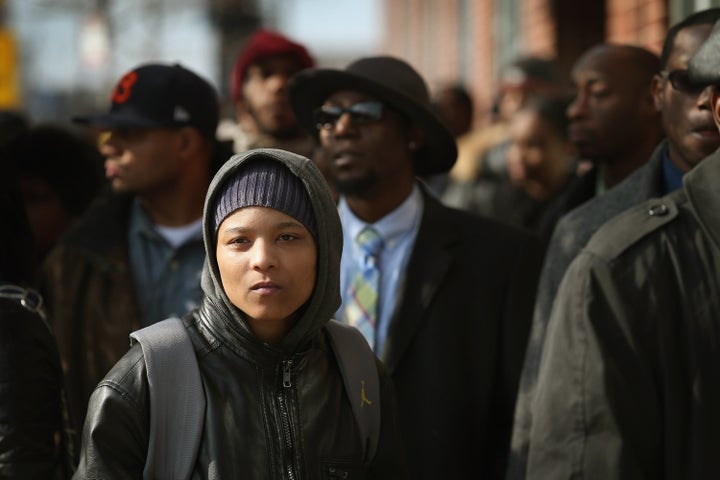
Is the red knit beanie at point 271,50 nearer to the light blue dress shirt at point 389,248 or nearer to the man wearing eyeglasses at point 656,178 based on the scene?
the light blue dress shirt at point 389,248

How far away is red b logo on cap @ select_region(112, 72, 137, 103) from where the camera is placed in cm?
542

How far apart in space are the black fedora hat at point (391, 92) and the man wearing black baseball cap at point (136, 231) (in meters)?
0.53

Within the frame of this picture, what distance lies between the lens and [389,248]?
16.5 ft

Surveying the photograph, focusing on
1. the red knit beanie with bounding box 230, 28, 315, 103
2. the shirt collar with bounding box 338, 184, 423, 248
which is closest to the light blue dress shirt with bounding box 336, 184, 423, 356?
the shirt collar with bounding box 338, 184, 423, 248

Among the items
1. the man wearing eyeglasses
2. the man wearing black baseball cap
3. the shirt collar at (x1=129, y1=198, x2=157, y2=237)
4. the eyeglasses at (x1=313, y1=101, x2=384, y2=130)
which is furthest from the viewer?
the shirt collar at (x1=129, y1=198, x2=157, y2=237)

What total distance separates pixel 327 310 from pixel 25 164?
337 centimetres

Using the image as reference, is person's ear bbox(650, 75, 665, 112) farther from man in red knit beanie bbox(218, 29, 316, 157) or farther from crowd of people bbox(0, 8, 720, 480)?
man in red knit beanie bbox(218, 29, 316, 157)

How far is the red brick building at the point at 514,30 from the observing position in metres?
11.1

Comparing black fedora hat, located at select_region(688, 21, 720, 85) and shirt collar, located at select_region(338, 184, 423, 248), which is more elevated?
black fedora hat, located at select_region(688, 21, 720, 85)

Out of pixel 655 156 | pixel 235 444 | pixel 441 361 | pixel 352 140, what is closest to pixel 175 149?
pixel 352 140

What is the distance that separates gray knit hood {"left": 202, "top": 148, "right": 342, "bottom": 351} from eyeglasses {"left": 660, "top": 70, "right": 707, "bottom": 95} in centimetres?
170

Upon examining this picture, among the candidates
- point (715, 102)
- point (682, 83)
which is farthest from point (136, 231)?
point (715, 102)

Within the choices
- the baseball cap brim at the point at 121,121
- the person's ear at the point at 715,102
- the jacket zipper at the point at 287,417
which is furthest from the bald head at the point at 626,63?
the jacket zipper at the point at 287,417

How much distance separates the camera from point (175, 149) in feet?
17.9
